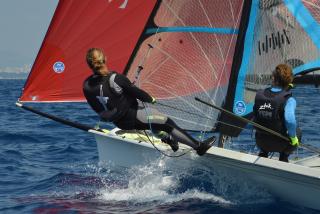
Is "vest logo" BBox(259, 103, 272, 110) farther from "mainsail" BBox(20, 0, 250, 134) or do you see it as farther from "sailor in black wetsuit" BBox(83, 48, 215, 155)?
"mainsail" BBox(20, 0, 250, 134)

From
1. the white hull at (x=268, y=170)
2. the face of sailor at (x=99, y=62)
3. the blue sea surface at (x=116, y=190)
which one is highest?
the face of sailor at (x=99, y=62)

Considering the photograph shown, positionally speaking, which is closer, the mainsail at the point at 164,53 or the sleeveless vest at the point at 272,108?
the sleeveless vest at the point at 272,108

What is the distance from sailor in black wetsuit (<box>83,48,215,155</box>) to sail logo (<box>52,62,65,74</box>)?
69.4 inches

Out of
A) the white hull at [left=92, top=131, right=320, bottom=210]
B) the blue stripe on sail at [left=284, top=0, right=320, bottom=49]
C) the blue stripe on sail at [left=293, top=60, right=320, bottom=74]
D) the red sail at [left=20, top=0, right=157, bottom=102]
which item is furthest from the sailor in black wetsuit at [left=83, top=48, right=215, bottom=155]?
the blue stripe on sail at [left=284, top=0, right=320, bottom=49]

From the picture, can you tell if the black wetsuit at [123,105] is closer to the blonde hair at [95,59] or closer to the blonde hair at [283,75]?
the blonde hair at [95,59]

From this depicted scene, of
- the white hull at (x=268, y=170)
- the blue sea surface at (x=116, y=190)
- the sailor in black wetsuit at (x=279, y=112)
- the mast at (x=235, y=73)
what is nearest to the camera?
the white hull at (x=268, y=170)

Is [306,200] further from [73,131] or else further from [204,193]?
[73,131]

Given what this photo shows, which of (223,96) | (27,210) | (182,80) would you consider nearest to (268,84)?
(223,96)

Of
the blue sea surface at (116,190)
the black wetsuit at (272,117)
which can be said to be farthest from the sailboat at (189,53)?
the black wetsuit at (272,117)

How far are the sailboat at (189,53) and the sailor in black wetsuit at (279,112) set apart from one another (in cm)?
117

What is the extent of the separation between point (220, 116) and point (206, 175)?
1342mm

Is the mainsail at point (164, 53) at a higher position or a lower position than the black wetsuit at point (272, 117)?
higher

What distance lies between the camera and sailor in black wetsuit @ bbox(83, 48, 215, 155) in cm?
600

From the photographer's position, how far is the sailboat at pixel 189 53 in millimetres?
7547
